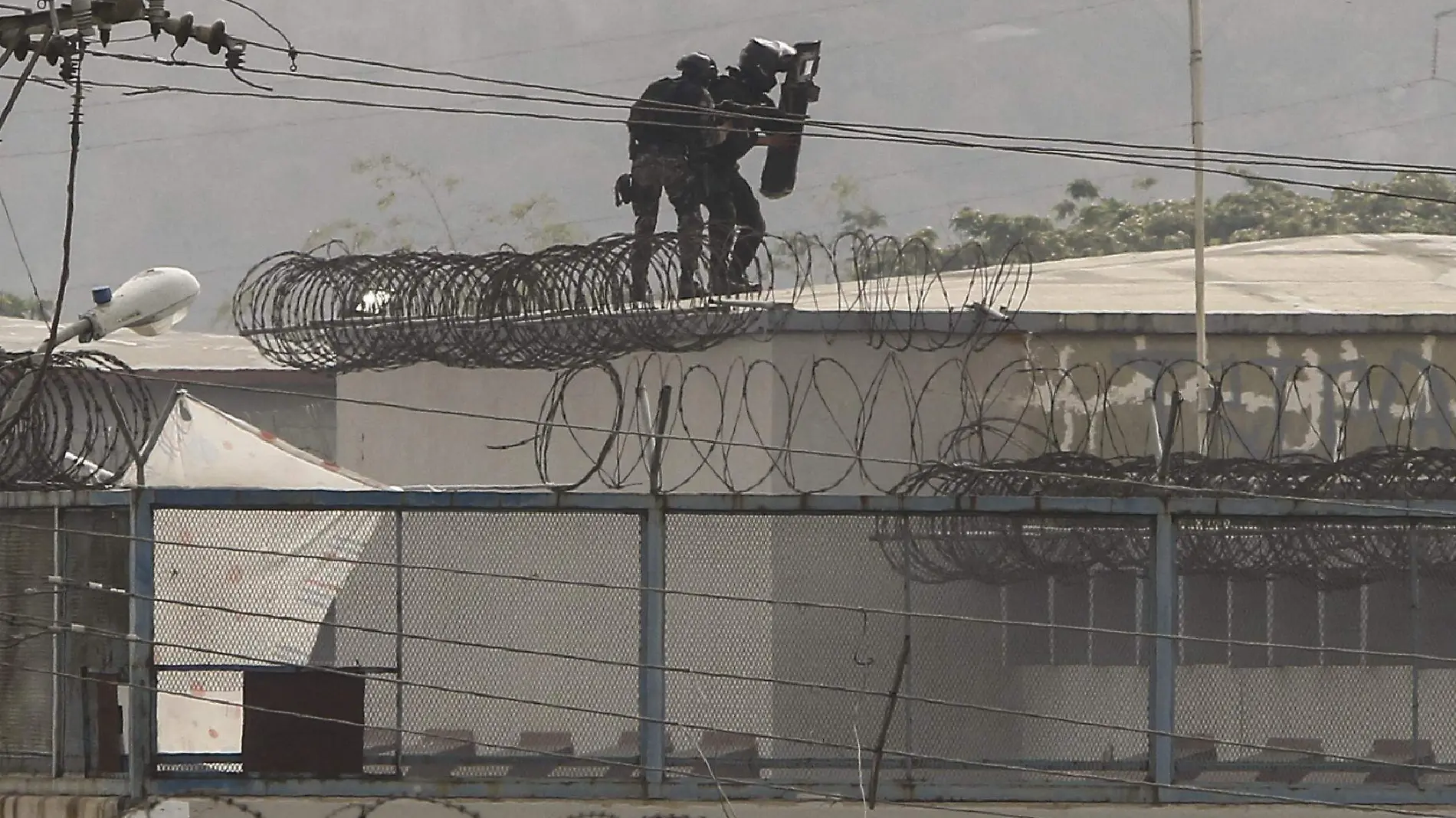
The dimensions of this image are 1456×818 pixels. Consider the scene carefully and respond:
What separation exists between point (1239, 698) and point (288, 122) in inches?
5675

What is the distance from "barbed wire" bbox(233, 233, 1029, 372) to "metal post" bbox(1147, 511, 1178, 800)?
3328mm

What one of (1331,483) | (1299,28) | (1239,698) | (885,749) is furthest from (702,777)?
(1299,28)

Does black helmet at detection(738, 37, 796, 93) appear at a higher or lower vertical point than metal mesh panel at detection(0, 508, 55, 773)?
higher

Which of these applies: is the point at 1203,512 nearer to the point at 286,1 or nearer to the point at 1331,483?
the point at 1331,483

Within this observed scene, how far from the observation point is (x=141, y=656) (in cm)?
1065

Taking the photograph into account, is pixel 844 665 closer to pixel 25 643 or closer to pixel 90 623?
pixel 90 623

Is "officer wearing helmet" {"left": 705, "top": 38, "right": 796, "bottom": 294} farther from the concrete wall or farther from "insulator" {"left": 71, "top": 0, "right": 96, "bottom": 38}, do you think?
"insulator" {"left": 71, "top": 0, "right": 96, "bottom": 38}

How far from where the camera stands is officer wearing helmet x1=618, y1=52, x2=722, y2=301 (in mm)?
16469

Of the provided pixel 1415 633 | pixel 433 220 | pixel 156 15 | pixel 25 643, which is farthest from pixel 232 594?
pixel 433 220

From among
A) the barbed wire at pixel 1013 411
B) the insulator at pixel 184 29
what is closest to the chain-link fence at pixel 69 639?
the insulator at pixel 184 29

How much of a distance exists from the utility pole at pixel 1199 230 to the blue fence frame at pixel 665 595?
275 cm

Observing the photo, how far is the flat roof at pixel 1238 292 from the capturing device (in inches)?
596

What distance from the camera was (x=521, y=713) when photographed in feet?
35.2

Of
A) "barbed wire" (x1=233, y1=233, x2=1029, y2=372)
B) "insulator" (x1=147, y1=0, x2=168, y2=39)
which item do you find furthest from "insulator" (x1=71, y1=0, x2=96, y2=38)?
"barbed wire" (x1=233, y1=233, x2=1029, y2=372)
